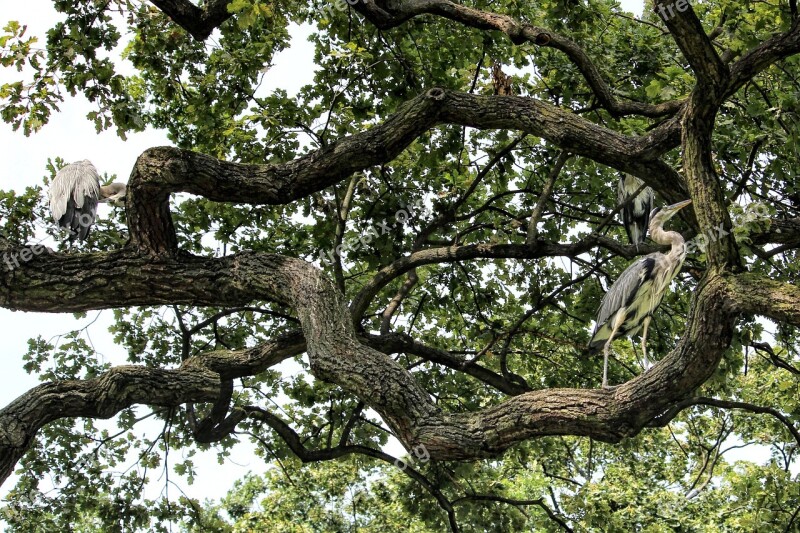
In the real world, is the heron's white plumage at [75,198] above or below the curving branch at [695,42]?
above

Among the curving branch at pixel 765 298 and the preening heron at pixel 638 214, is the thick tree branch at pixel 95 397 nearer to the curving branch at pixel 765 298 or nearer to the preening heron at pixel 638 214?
the curving branch at pixel 765 298

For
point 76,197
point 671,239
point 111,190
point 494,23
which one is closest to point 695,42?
point 494,23

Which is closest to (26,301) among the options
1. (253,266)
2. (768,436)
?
(253,266)

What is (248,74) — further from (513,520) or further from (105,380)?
(513,520)

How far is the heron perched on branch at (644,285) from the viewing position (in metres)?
6.38

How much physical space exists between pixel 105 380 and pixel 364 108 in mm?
3342

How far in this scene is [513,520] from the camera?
27.0ft

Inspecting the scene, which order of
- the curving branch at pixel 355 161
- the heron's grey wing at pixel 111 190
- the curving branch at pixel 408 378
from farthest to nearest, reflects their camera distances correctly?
the heron's grey wing at pixel 111 190
the curving branch at pixel 355 161
the curving branch at pixel 408 378

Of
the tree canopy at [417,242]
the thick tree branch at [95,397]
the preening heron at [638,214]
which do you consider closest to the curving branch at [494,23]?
the tree canopy at [417,242]

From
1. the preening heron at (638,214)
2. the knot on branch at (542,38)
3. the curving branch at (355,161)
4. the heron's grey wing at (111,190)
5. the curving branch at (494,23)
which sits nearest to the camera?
the curving branch at (355,161)

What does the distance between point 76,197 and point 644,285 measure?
5429mm

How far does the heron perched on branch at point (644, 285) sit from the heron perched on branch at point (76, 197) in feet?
16.1

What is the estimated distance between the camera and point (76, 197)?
8805mm

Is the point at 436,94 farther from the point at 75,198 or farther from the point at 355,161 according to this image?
the point at 75,198
